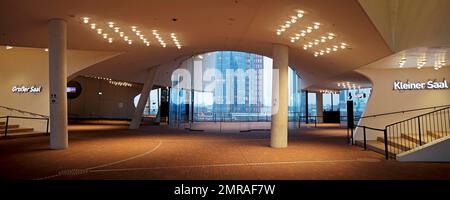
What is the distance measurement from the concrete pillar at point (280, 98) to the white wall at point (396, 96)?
3779 millimetres

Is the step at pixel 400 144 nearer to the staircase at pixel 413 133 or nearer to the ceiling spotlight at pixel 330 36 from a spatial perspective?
the staircase at pixel 413 133

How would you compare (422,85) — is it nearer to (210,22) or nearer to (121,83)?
(210,22)

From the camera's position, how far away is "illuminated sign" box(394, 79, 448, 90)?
14.4 m

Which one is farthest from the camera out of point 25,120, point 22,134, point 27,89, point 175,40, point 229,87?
point 229,87

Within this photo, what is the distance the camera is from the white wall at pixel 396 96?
14578mm

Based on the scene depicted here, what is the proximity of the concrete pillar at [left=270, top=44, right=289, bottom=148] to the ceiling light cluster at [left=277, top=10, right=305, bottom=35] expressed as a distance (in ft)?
6.14

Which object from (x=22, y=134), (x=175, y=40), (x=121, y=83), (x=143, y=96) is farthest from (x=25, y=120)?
(x=121, y=83)

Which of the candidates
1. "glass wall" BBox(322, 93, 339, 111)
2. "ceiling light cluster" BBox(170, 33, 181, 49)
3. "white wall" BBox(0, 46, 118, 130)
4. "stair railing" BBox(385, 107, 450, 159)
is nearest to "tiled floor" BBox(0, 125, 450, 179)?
"stair railing" BBox(385, 107, 450, 159)

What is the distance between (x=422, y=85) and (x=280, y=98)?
20.4 ft

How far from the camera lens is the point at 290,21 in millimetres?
9906

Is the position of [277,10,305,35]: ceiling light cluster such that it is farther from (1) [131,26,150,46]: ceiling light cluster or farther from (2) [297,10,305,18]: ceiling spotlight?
(1) [131,26,150,46]: ceiling light cluster
